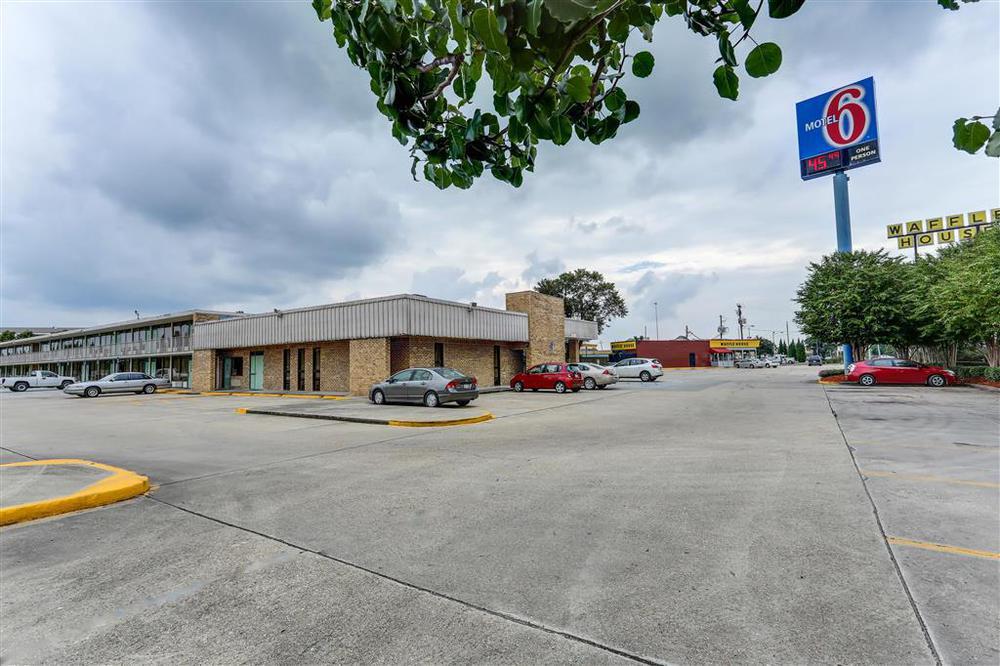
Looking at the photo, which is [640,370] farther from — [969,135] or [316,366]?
[969,135]

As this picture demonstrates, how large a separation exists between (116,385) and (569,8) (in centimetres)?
3902

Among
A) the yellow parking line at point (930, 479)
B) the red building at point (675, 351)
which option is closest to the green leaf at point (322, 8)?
the yellow parking line at point (930, 479)

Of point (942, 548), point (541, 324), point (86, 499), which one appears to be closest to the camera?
point (942, 548)

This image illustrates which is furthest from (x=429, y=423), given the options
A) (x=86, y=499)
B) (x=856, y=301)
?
(x=856, y=301)

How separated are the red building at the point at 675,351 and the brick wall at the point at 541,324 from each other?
1349 inches

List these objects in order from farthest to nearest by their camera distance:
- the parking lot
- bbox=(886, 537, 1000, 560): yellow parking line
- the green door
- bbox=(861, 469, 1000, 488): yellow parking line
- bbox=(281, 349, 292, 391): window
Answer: the green door → bbox=(281, 349, 292, 391): window → bbox=(861, 469, 1000, 488): yellow parking line → bbox=(886, 537, 1000, 560): yellow parking line → the parking lot

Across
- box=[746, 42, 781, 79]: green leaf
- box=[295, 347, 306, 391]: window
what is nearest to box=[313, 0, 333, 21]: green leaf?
box=[746, 42, 781, 79]: green leaf

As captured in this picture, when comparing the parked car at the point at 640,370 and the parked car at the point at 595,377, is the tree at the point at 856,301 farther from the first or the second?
the parked car at the point at 595,377

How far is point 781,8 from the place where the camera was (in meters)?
1.49

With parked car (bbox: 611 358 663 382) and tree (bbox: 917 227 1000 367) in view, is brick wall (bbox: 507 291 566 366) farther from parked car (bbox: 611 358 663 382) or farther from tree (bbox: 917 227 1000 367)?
tree (bbox: 917 227 1000 367)

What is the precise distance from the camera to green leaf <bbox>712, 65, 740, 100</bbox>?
1791 millimetres

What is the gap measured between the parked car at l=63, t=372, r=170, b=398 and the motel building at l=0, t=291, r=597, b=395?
8.83 ft

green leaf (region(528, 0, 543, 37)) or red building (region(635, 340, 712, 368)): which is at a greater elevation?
green leaf (region(528, 0, 543, 37))

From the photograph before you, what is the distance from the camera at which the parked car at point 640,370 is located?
31578mm
